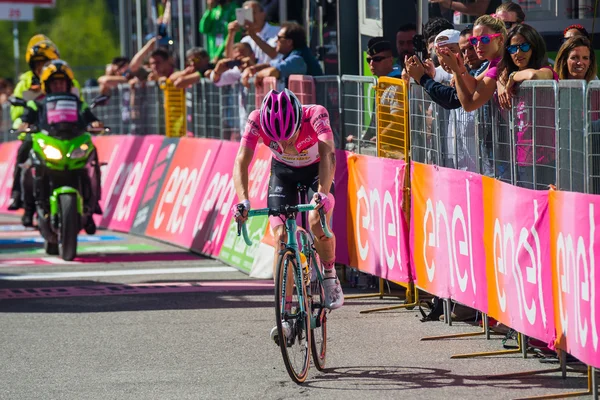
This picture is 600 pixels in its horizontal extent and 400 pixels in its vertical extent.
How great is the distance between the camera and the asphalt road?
8.40 meters

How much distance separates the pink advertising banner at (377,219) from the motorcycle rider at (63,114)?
14.7 feet

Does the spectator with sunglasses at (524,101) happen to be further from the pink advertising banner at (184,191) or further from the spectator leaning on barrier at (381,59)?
the pink advertising banner at (184,191)

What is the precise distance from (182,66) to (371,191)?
A: 1289 cm

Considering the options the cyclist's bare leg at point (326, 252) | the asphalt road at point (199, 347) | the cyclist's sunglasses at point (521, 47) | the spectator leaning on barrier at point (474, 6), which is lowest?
the asphalt road at point (199, 347)

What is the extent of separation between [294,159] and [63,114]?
691 cm

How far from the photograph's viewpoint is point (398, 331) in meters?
10.5

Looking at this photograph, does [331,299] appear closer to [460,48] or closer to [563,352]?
[563,352]

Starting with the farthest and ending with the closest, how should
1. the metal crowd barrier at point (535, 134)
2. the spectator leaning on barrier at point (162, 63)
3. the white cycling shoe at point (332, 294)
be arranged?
the spectator leaning on barrier at point (162, 63) < the white cycling shoe at point (332, 294) < the metal crowd barrier at point (535, 134)

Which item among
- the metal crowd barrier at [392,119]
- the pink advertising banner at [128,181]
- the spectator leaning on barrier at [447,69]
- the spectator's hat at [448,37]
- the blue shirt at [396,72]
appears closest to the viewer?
the spectator leaning on barrier at [447,69]

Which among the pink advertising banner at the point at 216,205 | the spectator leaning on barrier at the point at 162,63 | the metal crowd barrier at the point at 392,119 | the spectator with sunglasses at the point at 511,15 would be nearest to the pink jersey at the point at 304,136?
the metal crowd barrier at the point at 392,119

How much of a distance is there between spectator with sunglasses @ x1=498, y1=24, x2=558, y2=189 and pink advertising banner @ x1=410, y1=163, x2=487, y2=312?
713mm

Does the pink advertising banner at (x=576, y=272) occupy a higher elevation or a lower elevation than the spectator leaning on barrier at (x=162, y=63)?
lower

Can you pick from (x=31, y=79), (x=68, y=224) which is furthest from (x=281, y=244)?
(x=31, y=79)

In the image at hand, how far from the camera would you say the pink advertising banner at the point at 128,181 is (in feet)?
63.4
